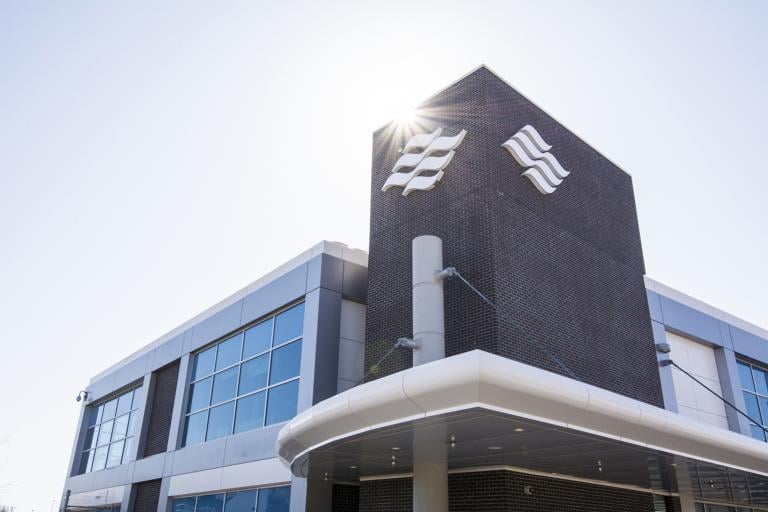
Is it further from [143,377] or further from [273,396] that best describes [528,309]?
[143,377]

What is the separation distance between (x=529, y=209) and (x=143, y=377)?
17.2 meters

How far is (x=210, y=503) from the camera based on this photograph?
1852 centimetres

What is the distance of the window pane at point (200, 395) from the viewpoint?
20.8m

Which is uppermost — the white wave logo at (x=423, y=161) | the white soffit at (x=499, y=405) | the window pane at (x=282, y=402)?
the white wave logo at (x=423, y=161)

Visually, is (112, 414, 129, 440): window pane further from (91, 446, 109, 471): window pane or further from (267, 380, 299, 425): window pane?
(267, 380, 299, 425): window pane

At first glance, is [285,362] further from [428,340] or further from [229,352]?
[428,340]

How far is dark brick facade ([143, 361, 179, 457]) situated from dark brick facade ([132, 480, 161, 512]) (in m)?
1.04

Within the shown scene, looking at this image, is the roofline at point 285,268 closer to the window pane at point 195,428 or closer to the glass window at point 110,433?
the window pane at point 195,428

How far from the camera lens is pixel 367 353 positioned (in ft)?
50.7

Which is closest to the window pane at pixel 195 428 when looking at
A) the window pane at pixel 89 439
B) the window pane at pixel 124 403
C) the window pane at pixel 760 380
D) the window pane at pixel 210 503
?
the window pane at pixel 210 503

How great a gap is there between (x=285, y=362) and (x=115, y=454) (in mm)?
13126

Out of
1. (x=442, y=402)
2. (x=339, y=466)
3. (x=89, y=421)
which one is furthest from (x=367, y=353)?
(x=89, y=421)

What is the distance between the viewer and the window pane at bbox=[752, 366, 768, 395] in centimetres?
2316

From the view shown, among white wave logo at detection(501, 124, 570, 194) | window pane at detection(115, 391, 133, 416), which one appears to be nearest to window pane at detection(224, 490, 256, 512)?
white wave logo at detection(501, 124, 570, 194)
